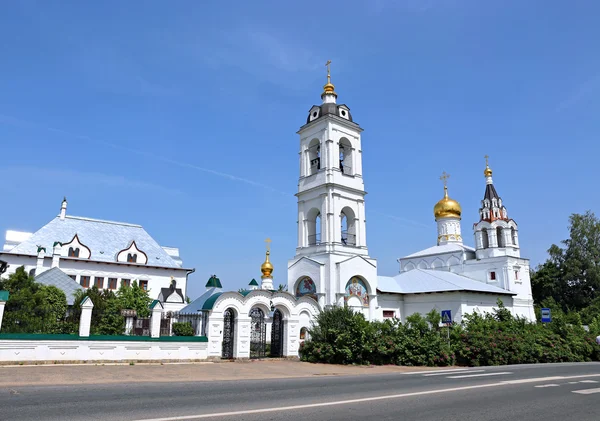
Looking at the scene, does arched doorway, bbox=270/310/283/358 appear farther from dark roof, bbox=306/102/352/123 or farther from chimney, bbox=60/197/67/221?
chimney, bbox=60/197/67/221

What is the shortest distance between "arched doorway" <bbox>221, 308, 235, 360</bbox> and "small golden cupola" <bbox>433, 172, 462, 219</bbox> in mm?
33352

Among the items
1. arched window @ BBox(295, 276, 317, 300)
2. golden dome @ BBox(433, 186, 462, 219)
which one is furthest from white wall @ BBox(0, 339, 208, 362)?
golden dome @ BBox(433, 186, 462, 219)

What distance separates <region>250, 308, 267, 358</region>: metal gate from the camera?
69.2ft

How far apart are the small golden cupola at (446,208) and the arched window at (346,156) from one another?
888 inches

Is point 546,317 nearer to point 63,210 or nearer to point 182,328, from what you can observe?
point 182,328

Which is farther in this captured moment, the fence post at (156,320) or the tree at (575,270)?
the tree at (575,270)

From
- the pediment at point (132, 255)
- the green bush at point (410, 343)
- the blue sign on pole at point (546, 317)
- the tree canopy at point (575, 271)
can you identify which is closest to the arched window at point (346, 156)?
the green bush at point (410, 343)

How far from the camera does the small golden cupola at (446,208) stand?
47938 mm

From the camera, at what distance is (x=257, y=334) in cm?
2139

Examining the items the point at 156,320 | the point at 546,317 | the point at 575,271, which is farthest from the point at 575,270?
Result: the point at 156,320

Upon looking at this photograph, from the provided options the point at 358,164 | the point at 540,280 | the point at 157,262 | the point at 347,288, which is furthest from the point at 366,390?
the point at 540,280

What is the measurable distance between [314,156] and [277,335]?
40.8ft

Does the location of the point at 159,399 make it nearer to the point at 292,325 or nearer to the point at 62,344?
the point at 62,344

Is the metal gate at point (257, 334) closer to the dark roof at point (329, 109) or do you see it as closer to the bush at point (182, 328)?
the bush at point (182, 328)
